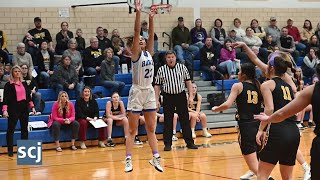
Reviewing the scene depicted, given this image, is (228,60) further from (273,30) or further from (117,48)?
(273,30)

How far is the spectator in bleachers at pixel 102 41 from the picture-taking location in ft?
62.5

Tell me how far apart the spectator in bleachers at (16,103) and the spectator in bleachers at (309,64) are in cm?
1056

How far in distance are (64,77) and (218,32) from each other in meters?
6.98

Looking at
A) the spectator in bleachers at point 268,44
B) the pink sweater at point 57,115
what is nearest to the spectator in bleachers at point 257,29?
the spectator in bleachers at point 268,44

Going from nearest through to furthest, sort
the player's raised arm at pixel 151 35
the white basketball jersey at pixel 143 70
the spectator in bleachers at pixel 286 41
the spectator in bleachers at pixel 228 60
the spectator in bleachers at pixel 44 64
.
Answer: the player's raised arm at pixel 151 35
the white basketball jersey at pixel 143 70
the spectator in bleachers at pixel 44 64
the spectator in bleachers at pixel 228 60
the spectator in bleachers at pixel 286 41

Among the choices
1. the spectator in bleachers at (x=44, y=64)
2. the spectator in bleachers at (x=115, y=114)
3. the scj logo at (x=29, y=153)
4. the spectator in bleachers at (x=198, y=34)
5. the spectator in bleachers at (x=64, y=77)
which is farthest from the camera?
the spectator in bleachers at (x=198, y=34)

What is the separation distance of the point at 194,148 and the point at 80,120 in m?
2.96

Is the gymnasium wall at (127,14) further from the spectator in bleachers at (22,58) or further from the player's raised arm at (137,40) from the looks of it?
the player's raised arm at (137,40)

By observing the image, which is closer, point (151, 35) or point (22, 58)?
point (151, 35)

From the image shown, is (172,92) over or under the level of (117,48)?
under

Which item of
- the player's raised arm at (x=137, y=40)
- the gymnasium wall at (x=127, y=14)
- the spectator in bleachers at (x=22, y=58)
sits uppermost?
the gymnasium wall at (x=127, y=14)

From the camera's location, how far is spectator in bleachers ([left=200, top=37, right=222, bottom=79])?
20.0 meters

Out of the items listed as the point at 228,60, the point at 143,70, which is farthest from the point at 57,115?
the point at 228,60

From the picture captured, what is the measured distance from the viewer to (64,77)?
16844 mm
